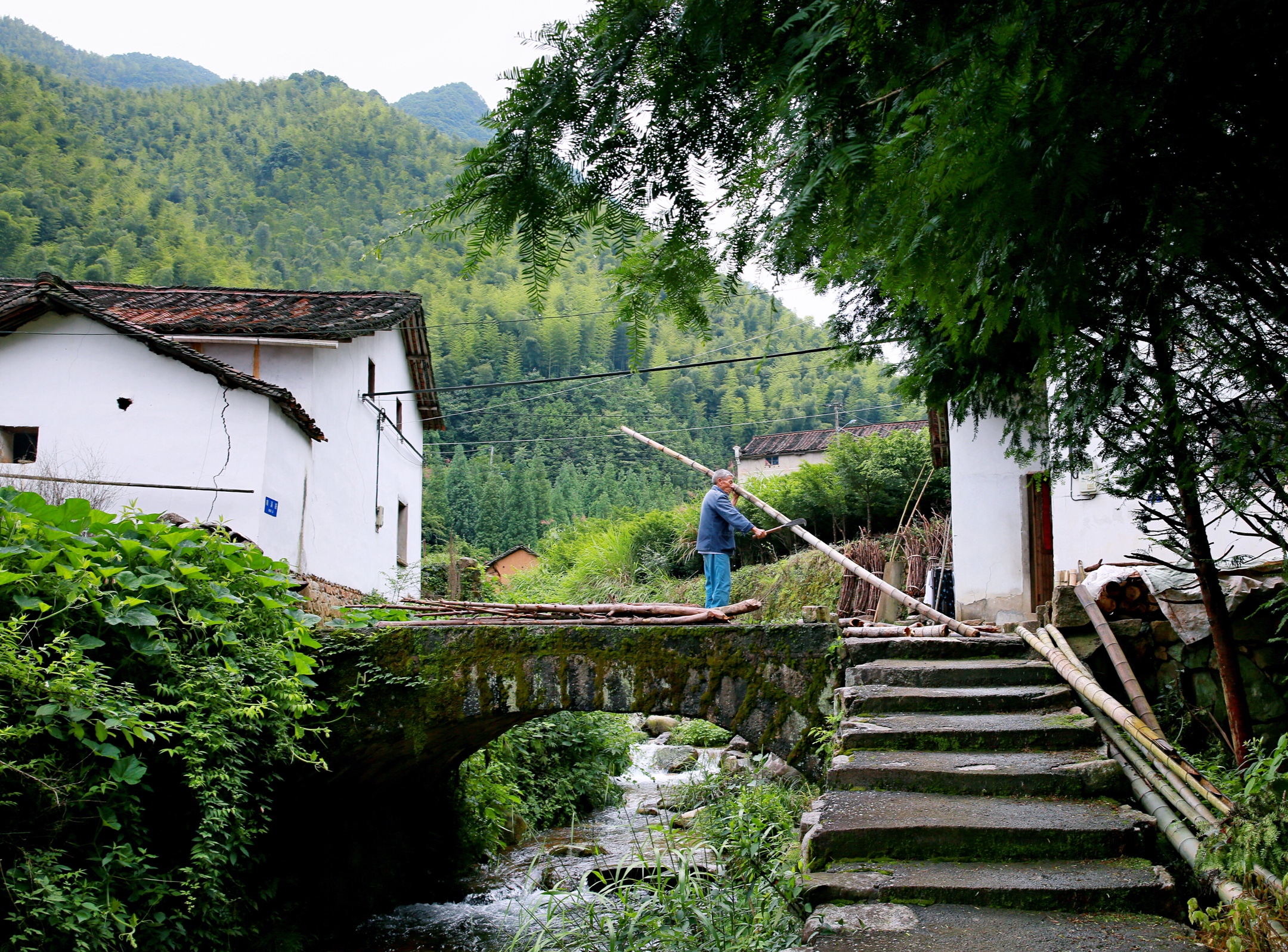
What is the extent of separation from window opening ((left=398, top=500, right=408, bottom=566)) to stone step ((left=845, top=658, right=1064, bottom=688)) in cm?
1215

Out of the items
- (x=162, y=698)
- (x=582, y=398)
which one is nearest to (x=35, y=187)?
(x=582, y=398)

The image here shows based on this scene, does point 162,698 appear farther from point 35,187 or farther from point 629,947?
point 35,187

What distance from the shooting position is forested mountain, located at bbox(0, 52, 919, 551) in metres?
26.0

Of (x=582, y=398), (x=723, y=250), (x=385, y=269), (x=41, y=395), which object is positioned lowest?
(x=723, y=250)

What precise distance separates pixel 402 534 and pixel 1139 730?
13.9 m

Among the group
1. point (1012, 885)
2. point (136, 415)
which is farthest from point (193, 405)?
point (1012, 885)

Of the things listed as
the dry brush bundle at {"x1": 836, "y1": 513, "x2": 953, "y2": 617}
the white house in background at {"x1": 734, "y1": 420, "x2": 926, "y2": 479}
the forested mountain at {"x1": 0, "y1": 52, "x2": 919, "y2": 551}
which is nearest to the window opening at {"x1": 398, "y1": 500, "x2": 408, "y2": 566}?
the forested mountain at {"x1": 0, "y1": 52, "x2": 919, "y2": 551}

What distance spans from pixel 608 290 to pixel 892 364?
4070 millimetres

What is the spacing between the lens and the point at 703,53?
1.82m

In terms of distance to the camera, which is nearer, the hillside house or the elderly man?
the elderly man

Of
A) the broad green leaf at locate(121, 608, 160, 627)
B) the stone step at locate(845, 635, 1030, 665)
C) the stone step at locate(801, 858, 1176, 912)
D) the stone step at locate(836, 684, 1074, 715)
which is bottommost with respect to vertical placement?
the stone step at locate(801, 858, 1176, 912)

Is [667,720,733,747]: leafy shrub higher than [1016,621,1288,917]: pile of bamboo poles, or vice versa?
[1016,621,1288,917]: pile of bamboo poles

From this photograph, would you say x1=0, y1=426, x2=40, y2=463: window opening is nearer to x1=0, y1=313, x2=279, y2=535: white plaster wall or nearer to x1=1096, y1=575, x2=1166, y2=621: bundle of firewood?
x1=0, y1=313, x2=279, y2=535: white plaster wall

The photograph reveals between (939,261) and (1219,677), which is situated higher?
(939,261)
